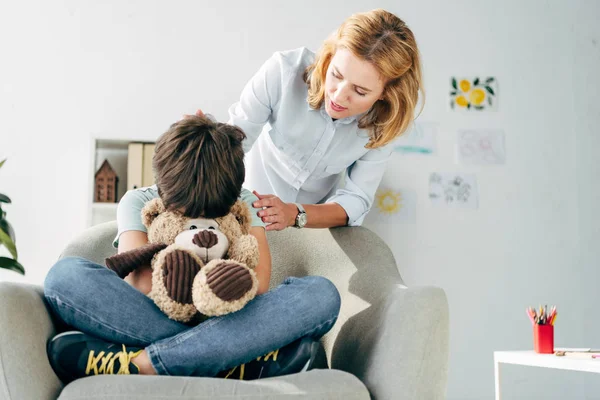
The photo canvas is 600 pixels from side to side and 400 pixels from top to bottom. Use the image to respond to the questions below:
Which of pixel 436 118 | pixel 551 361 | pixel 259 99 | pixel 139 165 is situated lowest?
pixel 551 361

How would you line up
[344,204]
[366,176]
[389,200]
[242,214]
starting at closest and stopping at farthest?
[242,214] < [344,204] < [366,176] < [389,200]

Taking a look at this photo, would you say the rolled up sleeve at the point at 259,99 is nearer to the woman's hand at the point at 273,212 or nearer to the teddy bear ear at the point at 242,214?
the woman's hand at the point at 273,212

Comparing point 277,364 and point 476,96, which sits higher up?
point 476,96

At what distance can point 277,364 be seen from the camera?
44.2 inches

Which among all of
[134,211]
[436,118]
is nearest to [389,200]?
[436,118]

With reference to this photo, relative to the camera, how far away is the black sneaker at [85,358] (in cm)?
103

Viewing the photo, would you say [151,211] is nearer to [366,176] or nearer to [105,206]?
[366,176]

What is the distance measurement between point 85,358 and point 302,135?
36.2 inches

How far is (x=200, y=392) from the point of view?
957 mm

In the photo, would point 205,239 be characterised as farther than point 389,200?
No

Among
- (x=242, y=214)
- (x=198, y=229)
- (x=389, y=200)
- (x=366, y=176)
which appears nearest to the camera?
(x=198, y=229)

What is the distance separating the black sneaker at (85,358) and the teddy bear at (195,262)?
4.1 inches

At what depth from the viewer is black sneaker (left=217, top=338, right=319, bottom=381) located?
1119mm

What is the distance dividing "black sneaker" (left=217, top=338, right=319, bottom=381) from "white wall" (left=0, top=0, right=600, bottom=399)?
4.64ft
